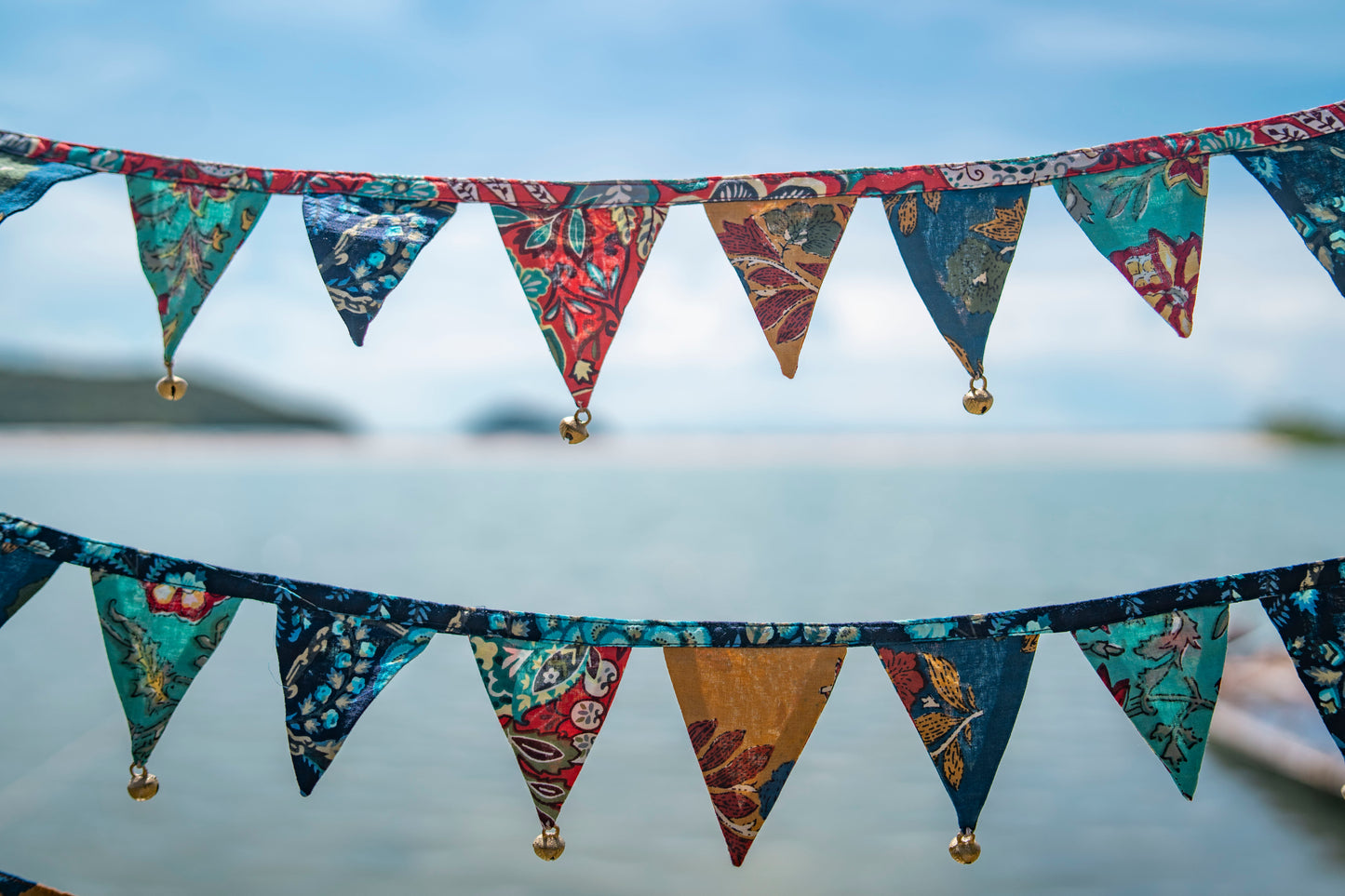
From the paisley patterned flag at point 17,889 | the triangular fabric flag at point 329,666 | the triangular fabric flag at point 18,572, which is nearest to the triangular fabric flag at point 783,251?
the triangular fabric flag at point 329,666

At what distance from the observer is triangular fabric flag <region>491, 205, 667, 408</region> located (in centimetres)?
226

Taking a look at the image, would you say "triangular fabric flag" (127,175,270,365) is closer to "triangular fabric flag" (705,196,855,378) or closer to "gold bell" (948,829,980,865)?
"triangular fabric flag" (705,196,855,378)

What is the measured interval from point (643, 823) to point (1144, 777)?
39.5 ft

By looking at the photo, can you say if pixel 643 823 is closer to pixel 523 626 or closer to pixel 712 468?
pixel 523 626

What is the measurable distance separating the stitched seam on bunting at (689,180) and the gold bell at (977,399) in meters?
0.43

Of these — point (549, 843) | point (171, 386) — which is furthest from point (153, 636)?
point (549, 843)

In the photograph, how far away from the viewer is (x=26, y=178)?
2037mm

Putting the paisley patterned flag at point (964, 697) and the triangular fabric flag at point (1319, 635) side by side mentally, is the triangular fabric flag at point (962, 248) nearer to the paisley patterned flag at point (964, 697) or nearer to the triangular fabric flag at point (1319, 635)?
the paisley patterned flag at point (964, 697)

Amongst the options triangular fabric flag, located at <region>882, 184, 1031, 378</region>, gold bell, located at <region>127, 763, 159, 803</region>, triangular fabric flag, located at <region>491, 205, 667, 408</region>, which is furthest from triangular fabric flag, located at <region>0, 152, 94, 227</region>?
triangular fabric flag, located at <region>882, 184, 1031, 378</region>

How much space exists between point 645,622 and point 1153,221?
1.42 metres

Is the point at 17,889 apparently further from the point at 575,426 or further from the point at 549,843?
the point at 575,426

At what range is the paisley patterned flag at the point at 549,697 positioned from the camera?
2146 mm

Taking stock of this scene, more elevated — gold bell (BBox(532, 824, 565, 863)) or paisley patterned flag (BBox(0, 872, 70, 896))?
gold bell (BBox(532, 824, 565, 863))

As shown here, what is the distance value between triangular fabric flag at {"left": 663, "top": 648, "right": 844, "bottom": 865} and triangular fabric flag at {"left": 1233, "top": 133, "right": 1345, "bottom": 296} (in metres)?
1.34
